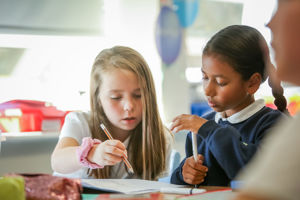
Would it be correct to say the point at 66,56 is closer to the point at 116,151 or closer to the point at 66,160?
the point at 66,160

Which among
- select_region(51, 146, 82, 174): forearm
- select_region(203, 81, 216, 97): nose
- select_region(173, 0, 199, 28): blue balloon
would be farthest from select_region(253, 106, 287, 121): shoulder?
select_region(173, 0, 199, 28): blue balloon

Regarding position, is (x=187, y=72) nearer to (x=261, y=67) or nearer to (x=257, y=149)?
(x=261, y=67)

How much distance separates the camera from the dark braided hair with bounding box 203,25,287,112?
88 cm

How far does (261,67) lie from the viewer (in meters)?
0.91

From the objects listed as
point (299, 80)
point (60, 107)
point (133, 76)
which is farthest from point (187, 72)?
point (299, 80)

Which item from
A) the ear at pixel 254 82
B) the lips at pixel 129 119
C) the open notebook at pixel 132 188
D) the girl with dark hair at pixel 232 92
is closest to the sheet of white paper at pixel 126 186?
the open notebook at pixel 132 188

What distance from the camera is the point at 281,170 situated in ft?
0.71

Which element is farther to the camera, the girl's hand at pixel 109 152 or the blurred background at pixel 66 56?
the blurred background at pixel 66 56

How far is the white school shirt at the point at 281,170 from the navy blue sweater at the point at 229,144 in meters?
0.56

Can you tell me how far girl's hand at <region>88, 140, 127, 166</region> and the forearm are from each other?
0.10 meters

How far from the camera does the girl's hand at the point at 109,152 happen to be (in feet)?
2.70

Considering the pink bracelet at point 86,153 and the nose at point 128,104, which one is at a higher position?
the nose at point 128,104

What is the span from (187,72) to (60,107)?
2.55 ft

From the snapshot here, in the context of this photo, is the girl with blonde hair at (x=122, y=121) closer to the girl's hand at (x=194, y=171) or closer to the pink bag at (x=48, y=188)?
the girl's hand at (x=194, y=171)
